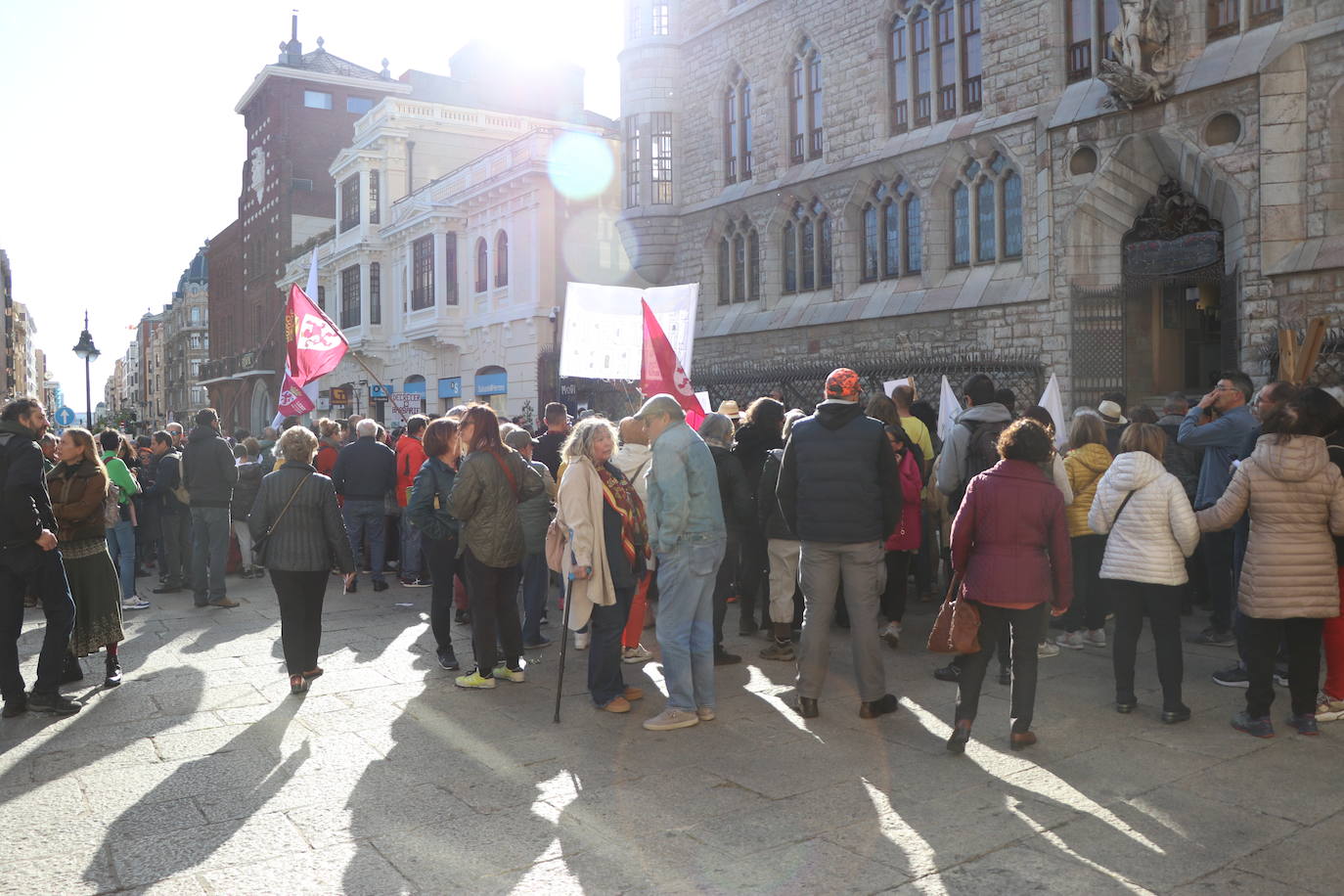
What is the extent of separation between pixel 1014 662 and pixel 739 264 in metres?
19.3

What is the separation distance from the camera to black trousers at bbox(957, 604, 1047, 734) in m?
5.39

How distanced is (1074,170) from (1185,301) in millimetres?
2886

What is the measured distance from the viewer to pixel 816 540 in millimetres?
6031

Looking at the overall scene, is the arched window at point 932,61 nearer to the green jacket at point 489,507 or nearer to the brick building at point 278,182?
the green jacket at point 489,507

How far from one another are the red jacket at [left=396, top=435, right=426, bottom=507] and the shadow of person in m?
5.52

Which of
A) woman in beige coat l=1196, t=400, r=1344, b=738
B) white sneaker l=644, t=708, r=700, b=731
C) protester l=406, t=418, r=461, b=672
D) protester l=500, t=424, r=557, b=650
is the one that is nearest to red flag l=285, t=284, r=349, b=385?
protester l=500, t=424, r=557, b=650

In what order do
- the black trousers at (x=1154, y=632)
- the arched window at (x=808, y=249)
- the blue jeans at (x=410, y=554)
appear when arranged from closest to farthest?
the black trousers at (x=1154, y=632) → the blue jeans at (x=410, y=554) → the arched window at (x=808, y=249)

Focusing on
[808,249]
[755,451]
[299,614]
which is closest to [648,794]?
[299,614]

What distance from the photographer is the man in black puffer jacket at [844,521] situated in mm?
5934

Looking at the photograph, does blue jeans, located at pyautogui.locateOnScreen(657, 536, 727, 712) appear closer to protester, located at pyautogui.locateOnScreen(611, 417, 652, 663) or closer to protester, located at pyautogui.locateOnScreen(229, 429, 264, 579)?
protester, located at pyautogui.locateOnScreen(611, 417, 652, 663)

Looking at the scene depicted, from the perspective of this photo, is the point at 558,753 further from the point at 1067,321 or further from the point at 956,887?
the point at 1067,321

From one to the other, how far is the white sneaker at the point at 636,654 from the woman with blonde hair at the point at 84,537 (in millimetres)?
3529

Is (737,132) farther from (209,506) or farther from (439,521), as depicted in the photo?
(439,521)

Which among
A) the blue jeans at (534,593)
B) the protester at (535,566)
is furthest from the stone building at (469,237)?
the blue jeans at (534,593)
